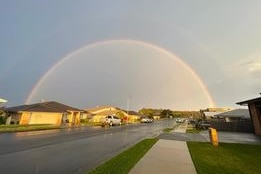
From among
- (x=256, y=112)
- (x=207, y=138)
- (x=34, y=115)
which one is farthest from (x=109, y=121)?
(x=207, y=138)

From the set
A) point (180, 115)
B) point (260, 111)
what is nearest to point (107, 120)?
point (260, 111)

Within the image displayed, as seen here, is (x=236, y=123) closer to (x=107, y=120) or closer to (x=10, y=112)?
(x=107, y=120)

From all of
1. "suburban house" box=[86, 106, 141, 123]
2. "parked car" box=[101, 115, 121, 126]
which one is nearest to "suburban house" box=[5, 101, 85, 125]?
"parked car" box=[101, 115, 121, 126]

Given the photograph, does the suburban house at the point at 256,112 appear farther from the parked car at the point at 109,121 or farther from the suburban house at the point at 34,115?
the suburban house at the point at 34,115

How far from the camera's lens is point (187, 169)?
786 centimetres

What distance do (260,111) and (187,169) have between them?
81.4ft

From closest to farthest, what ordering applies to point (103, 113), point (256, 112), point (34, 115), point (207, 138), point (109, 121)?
point (207, 138) < point (256, 112) < point (34, 115) < point (109, 121) < point (103, 113)

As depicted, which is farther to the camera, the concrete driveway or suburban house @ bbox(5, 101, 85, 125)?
suburban house @ bbox(5, 101, 85, 125)

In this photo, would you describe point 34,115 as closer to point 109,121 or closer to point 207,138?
point 109,121

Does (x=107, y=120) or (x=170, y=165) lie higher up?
(x=107, y=120)

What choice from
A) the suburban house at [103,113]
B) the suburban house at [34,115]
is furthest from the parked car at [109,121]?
the suburban house at [103,113]

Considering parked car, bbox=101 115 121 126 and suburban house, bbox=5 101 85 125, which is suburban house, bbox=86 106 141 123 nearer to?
parked car, bbox=101 115 121 126

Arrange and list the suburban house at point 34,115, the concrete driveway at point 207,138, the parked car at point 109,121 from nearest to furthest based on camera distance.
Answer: the concrete driveway at point 207,138, the suburban house at point 34,115, the parked car at point 109,121

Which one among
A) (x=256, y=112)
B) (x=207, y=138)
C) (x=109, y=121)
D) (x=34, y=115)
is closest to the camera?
(x=207, y=138)
